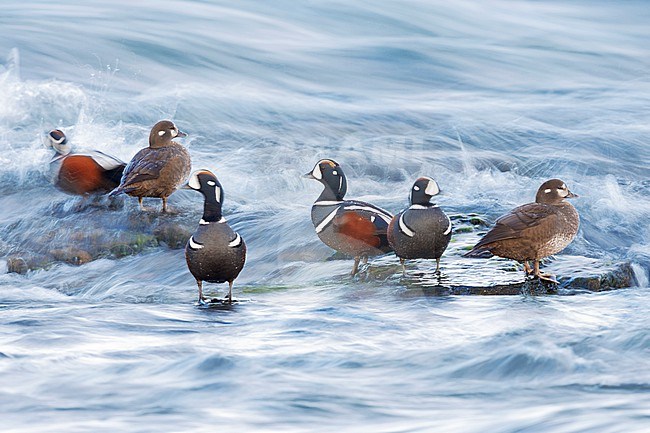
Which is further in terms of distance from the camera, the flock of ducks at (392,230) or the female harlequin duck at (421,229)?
the female harlequin duck at (421,229)

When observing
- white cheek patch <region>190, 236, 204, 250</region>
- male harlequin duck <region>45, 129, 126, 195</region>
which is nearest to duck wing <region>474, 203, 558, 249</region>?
white cheek patch <region>190, 236, 204, 250</region>

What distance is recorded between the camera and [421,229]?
7750 millimetres

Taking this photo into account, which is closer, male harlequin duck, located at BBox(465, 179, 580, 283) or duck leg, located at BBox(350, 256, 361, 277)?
male harlequin duck, located at BBox(465, 179, 580, 283)

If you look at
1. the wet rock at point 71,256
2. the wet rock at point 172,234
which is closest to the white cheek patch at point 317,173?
the wet rock at point 172,234

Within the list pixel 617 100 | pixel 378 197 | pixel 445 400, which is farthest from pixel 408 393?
pixel 617 100

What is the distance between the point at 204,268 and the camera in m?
7.50

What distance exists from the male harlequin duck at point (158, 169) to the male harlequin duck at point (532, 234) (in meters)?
3.18

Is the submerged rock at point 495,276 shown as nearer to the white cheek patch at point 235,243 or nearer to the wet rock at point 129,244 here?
the white cheek patch at point 235,243

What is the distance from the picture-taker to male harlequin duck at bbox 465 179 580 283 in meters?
7.68

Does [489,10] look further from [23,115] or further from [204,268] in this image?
[204,268]

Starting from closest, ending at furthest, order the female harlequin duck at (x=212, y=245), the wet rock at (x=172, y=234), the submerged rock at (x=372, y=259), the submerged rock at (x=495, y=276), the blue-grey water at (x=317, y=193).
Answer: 1. the blue-grey water at (x=317, y=193)
2. the female harlequin duck at (x=212, y=245)
3. the submerged rock at (x=495, y=276)
4. the submerged rock at (x=372, y=259)
5. the wet rock at (x=172, y=234)

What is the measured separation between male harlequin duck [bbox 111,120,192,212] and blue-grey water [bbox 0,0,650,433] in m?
0.54

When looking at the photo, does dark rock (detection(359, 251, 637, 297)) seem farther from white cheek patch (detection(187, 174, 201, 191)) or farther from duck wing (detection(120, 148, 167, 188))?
duck wing (detection(120, 148, 167, 188))

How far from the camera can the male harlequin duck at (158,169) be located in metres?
9.64
